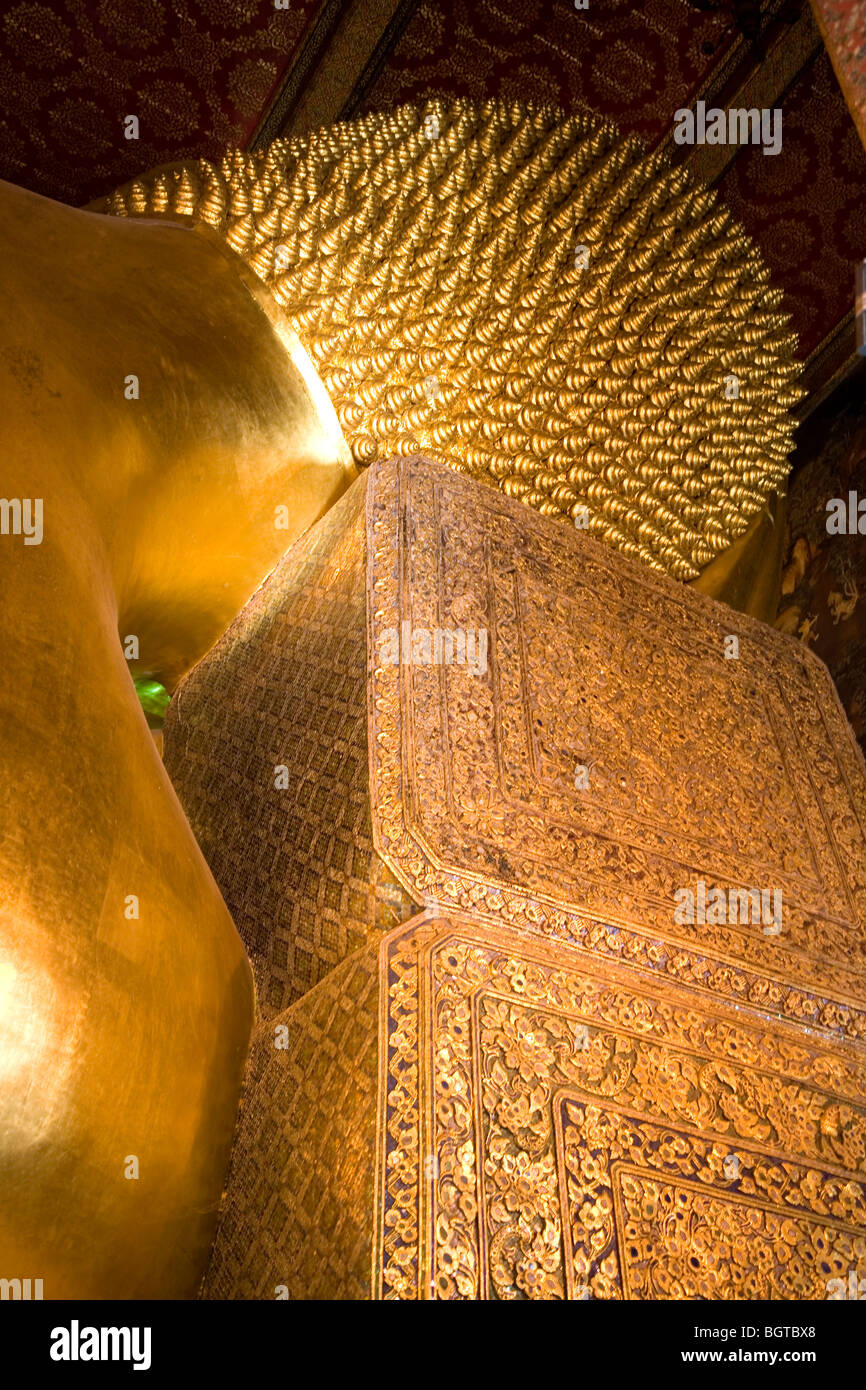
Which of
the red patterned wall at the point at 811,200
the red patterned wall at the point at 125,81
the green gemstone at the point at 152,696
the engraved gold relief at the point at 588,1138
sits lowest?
the engraved gold relief at the point at 588,1138

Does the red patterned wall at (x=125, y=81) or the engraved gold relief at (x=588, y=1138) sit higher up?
the red patterned wall at (x=125, y=81)

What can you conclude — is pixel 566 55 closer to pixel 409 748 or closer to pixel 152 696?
pixel 152 696

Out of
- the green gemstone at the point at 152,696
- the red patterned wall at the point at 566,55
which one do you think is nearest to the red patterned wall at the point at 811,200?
the red patterned wall at the point at 566,55

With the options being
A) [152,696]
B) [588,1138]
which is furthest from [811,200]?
[588,1138]

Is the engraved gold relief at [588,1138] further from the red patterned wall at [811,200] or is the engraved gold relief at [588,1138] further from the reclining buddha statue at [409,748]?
the red patterned wall at [811,200]

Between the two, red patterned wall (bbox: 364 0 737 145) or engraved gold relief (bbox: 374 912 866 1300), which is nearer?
engraved gold relief (bbox: 374 912 866 1300)

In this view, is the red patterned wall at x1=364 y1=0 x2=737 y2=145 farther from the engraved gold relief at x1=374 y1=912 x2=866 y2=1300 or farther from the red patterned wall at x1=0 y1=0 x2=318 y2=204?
the engraved gold relief at x1=374 y1=912 x2=866 y2=1300

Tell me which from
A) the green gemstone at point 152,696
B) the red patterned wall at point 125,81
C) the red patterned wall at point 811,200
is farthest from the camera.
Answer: the red patterned wall at point 811,200

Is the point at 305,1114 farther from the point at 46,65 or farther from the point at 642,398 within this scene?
the point at 46,65

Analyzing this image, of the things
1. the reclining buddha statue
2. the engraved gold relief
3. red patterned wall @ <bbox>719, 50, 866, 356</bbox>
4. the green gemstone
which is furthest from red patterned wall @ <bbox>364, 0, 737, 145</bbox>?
the engraved gold relief

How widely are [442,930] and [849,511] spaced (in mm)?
2090

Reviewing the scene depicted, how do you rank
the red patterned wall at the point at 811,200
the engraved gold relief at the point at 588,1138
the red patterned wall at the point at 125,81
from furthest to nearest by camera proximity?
1. the red patterned wall at the point at 811,200
2. the red patterned wall at the point at 125,81
3. the engraved gold relief at the point at 588,1138

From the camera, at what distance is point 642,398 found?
2.27m
